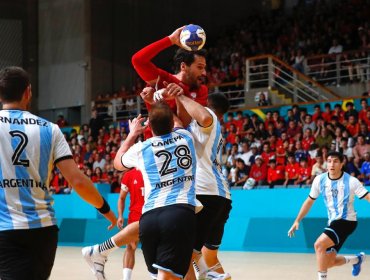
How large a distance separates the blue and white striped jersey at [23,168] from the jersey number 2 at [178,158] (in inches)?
47.4

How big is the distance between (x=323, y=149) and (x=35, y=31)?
18.1 metres

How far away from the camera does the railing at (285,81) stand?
20531mm

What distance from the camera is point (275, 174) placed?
52.9 feet

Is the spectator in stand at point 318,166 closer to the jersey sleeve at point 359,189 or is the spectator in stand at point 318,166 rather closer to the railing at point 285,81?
the railing at point 285,81

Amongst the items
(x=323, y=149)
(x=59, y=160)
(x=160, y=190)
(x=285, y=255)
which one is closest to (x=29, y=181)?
(x=59, y=160)

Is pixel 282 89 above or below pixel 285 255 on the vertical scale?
above

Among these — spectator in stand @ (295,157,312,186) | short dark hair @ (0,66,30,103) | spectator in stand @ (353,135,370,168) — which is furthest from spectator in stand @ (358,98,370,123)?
short dark hair @ (0,66,30,103)

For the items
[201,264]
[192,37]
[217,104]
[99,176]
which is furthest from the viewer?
[99,176]

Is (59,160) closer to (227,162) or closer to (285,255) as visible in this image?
(285,255)

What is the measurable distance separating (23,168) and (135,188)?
534cm

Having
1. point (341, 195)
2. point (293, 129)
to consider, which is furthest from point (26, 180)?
point (293, 129)

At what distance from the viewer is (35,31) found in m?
30.0

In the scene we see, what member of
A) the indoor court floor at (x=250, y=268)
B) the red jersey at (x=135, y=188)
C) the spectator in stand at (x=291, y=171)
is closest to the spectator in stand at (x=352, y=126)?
the spectator in stand at (x=291, y=171)

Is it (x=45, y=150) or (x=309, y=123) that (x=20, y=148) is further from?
(x=309, y=123)
